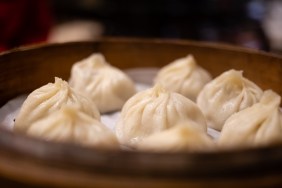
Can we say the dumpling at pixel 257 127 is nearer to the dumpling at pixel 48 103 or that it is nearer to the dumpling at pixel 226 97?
the dumpling at pixel 226 97

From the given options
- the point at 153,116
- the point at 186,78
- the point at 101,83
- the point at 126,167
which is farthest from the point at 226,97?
the point at 126,167

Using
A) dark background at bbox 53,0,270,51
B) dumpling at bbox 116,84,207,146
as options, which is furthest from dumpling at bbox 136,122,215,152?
dark background at bbox 53,0,270,51

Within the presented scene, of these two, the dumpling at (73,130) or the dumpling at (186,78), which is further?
the dumpling at (186,78)

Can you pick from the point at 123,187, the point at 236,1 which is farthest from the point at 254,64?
the point at 236,1

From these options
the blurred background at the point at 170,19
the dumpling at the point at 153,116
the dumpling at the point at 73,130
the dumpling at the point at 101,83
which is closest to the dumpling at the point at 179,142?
the dumpling at the point at 73,130

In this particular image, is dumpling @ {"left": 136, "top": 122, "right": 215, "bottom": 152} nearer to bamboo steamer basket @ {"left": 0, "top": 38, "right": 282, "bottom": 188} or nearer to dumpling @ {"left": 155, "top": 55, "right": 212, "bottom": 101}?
bamboo steamer basket @ {"left": 0, "top": 38, "right": 282, "bottom": 188}

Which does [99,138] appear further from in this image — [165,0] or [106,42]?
[165,0]
